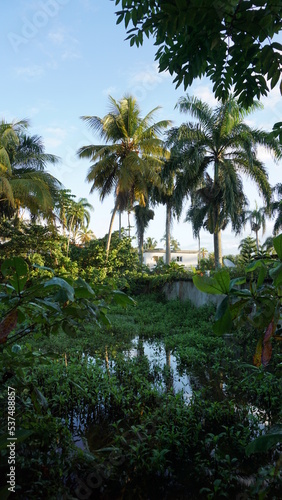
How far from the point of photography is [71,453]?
2.15 meters

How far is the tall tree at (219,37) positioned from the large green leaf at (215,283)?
34.5 inches

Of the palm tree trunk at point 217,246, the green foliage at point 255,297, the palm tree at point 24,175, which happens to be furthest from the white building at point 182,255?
the green foliage at point 255,297

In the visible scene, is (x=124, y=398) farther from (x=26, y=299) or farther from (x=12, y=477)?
(x=26, y=299)

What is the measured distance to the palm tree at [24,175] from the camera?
1223cm

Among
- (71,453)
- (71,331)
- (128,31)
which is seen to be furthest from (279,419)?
(128,31)

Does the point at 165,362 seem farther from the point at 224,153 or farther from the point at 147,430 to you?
the point at 224,153

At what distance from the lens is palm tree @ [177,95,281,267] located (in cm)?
1315

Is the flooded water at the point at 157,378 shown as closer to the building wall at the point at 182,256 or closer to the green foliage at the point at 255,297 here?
the green foliage at the point at 255,297

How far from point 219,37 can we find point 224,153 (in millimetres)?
13500

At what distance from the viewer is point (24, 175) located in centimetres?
1358

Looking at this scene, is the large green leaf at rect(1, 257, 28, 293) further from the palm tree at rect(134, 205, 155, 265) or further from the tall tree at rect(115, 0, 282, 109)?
the palm tree at rect(134, 205, 155, 265)

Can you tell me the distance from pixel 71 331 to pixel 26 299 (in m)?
0.32

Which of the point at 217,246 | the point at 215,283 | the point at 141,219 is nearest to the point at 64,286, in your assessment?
the point at 215,283

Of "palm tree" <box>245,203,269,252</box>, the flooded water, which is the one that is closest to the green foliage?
the flooded water
